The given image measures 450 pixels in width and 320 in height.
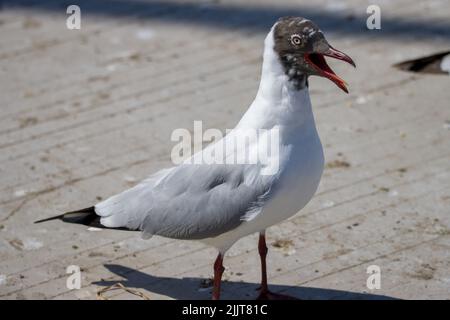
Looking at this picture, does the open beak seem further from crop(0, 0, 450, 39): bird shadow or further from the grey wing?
crop(0, 0, 450, 39): bird shadow

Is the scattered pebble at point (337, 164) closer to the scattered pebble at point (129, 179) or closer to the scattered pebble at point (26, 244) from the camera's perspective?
the scattered pebble at point (129, 179)

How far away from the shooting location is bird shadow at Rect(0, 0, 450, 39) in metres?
7.14

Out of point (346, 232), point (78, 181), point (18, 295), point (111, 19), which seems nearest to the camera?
point (18, 295)

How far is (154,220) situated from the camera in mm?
4266

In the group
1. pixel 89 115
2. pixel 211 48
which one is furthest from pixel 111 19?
pixel 89 115

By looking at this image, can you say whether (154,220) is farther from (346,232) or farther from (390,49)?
(390,49)

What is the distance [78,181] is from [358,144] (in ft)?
5.54

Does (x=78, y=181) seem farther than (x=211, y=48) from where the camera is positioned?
No

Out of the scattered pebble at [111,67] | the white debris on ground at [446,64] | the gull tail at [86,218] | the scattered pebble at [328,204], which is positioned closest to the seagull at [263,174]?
the gull tail at [86,218]

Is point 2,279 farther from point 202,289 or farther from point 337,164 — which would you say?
point 337,164

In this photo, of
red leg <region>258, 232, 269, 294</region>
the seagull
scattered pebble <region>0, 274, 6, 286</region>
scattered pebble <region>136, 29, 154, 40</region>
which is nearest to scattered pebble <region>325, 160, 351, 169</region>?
red leg <region>258, 232, 269, 294</region>

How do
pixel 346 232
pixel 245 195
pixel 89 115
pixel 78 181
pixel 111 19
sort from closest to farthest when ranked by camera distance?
pixel 245 195 → pixel 346 232 → pixel 78 181 → pixel 89 115 → pixel 111 19

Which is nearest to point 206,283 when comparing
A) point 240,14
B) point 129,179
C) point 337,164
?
point 129,179

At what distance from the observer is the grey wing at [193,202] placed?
13.5 feet
